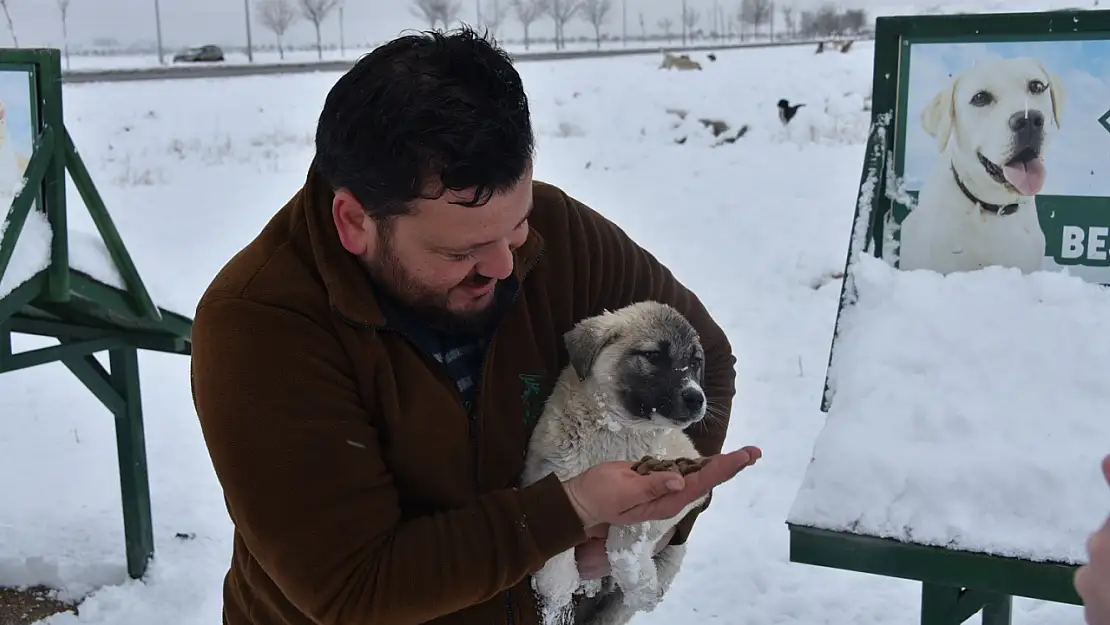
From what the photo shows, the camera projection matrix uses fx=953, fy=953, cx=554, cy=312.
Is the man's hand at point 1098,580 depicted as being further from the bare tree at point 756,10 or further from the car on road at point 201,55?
the car on road at point 201,55

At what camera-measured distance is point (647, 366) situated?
2.69 metres

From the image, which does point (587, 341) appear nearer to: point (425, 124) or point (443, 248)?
point (443, 248)

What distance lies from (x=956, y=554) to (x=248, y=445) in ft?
4.48

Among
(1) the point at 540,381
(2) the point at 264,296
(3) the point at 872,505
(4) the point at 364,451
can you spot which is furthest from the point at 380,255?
(3) the point at 872,505

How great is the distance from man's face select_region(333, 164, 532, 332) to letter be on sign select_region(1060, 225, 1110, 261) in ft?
5.32

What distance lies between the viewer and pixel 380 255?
190cm

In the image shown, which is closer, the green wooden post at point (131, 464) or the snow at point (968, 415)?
the snow at point (968, 415)

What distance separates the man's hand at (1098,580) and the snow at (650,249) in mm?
1042

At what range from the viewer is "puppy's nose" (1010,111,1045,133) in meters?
2.66

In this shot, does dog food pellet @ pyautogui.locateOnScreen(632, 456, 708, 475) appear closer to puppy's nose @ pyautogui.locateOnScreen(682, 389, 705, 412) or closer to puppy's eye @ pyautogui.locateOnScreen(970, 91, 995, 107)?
puppy's nose @ pyautogui.locateOnScreen(682, 389, 705, 412)

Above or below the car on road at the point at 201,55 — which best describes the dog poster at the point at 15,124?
below

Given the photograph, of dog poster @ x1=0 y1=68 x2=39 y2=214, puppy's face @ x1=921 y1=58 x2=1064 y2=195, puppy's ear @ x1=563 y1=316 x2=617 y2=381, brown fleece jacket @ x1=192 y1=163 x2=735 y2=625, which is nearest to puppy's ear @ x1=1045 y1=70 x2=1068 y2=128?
puppy's face @ x1=921 y1=58 x2=1064 y2=195

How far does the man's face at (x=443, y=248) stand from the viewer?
5.78ft

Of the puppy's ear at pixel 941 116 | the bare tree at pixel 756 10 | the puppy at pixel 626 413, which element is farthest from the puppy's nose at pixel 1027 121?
the bare tree at pixel 756 10
